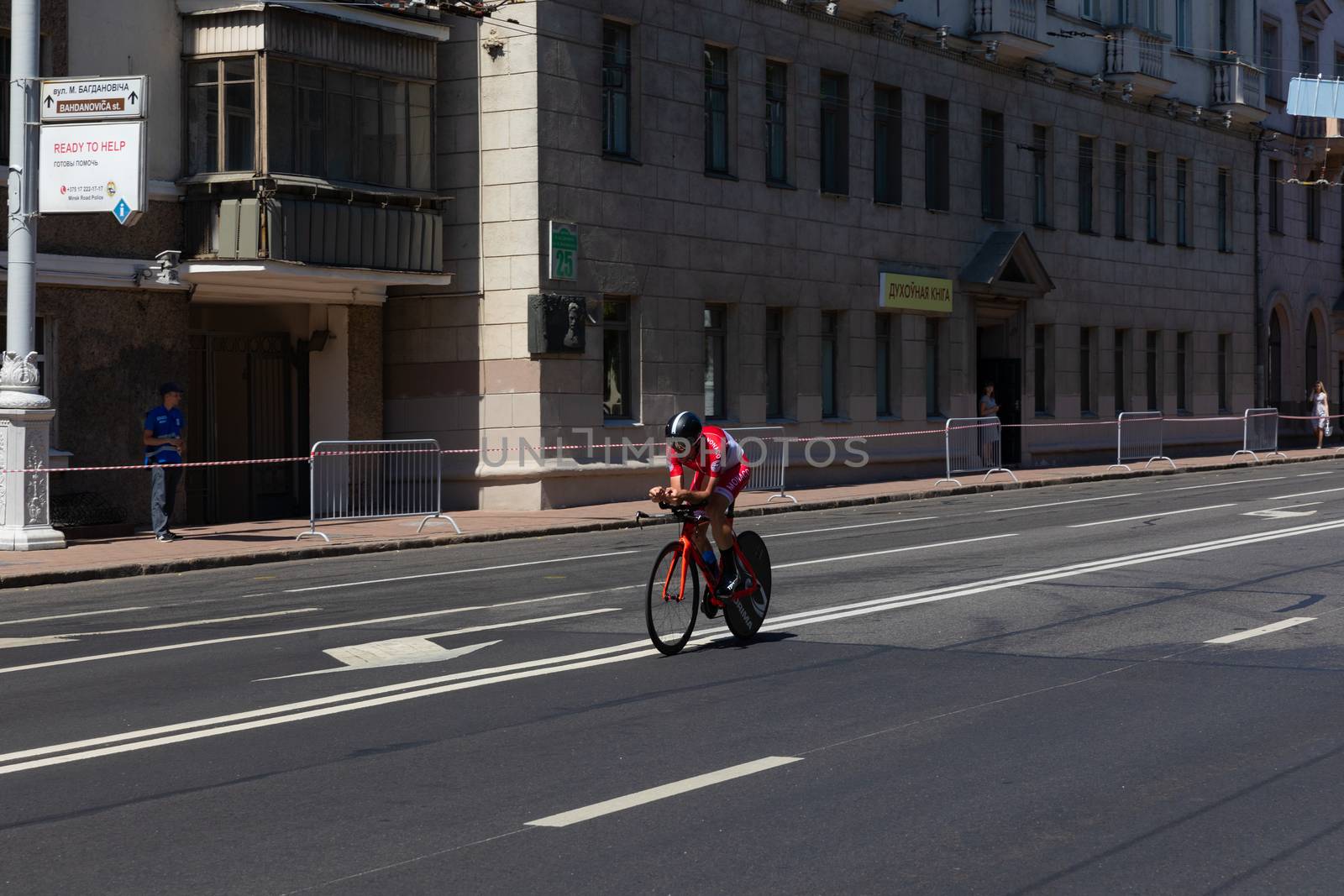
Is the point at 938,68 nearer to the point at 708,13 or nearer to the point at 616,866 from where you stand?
the point at 708,13

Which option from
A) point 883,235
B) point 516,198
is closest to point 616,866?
point 516,198

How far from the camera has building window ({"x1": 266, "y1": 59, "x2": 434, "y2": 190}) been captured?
77.9 ft

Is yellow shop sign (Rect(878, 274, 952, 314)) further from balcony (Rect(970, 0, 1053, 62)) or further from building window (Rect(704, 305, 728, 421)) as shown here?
balcony (Rect(970, 0, 1053, 62))

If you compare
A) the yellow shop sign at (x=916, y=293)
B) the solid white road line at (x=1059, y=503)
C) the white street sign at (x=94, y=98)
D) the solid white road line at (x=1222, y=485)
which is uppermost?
the white street sign at (x=94, y=98)

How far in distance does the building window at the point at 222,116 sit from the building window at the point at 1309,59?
125ft

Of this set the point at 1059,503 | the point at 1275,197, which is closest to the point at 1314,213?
the point at 1275,197

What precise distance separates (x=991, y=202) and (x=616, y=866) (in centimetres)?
3332

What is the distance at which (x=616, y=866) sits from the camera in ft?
20.0

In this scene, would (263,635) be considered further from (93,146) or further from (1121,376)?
(1121,376)

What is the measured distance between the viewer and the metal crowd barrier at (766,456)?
1144 inches

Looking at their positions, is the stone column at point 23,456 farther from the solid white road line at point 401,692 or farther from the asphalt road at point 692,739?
the solid white road line at point 401,692

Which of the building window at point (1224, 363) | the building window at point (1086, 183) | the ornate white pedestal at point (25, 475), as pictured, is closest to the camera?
the ornate white pedestal at point (25, 475)

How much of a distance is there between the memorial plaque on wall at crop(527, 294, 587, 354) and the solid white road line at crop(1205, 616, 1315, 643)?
1539 centimetres

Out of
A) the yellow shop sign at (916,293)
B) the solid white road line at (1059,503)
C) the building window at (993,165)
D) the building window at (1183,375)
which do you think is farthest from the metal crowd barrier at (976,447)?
the building window at (1183,375)
